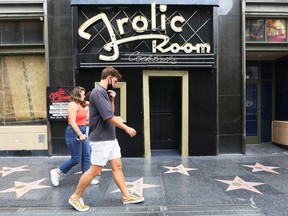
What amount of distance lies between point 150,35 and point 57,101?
3.17m

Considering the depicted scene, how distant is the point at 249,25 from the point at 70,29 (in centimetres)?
522

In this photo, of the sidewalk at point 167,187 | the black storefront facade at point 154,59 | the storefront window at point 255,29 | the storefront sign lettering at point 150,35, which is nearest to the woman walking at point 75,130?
the sidewalk at point 167,187

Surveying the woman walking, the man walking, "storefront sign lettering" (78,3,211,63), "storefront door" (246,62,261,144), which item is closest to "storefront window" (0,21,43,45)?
"storefront sign lettering" (78,3,211,63)

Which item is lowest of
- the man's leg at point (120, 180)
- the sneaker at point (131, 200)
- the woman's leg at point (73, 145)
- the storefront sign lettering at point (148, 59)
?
the sneaker at point (131, 200)

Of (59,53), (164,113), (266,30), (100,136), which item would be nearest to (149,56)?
(164,113)

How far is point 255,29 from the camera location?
27.5ft

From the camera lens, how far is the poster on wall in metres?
7.86

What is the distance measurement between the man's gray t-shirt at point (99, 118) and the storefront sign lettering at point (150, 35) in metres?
3.68

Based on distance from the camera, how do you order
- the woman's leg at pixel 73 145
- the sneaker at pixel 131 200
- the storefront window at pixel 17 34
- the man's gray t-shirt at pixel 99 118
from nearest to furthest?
the man's gray t-shirt at pixel 99 118 < the sneaker at pixel 131 200 < the woman's leg at pixel 73 145 < the storefront window at pixel 17 34

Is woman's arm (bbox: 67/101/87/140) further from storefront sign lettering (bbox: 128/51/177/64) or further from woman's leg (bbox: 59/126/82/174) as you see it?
storefront sign lettering (bbox: 128/51/177/64)

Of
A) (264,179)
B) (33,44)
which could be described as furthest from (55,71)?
(264,179)

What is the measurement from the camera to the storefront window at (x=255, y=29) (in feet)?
27.4

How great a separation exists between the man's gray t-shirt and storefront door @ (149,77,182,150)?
467 cm

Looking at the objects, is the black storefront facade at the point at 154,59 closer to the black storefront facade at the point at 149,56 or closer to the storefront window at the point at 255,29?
the black storefront facade at the point at 149,56
